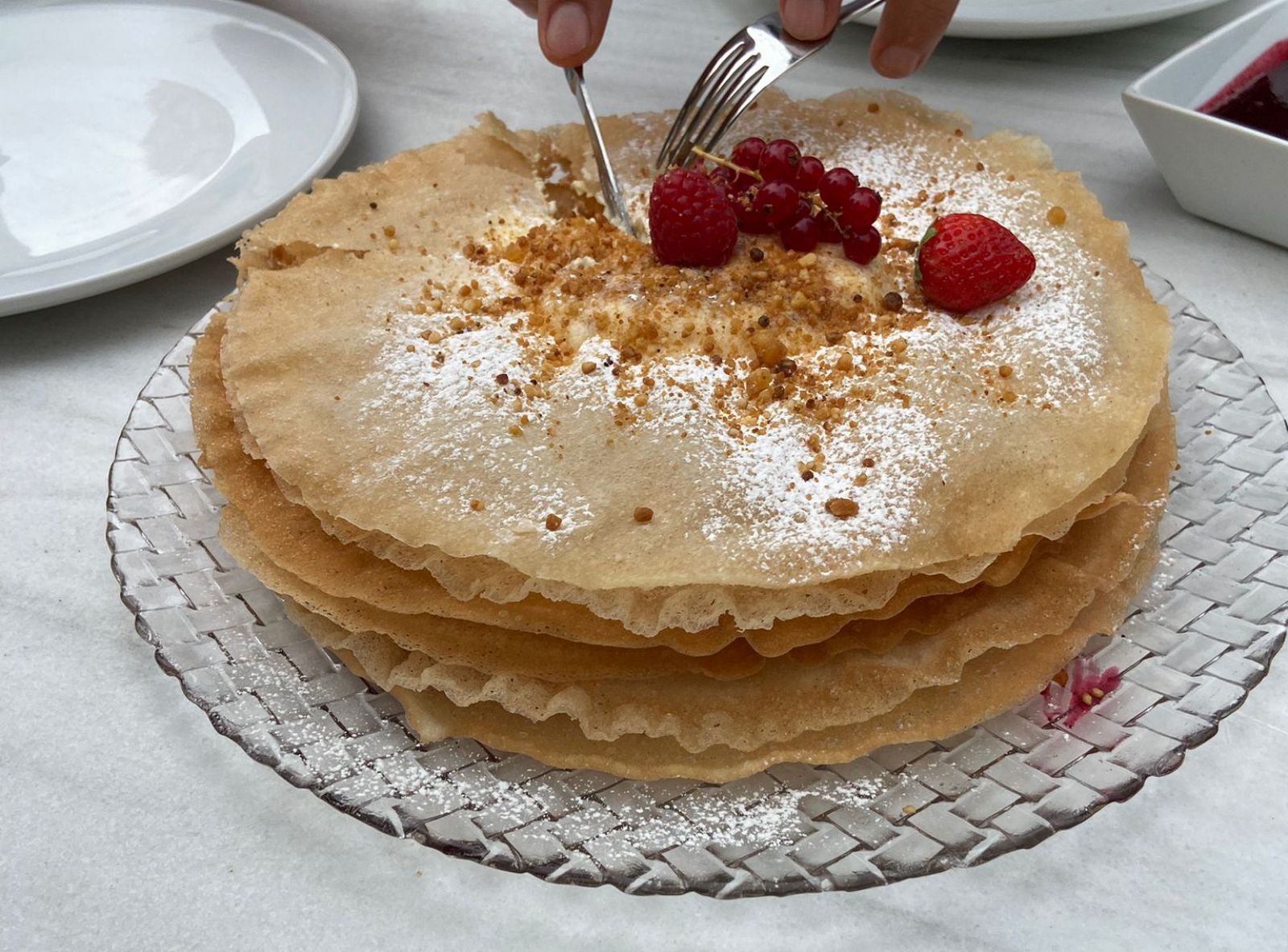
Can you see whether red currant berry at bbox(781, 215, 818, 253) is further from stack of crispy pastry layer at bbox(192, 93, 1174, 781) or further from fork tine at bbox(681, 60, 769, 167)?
fork tine at bbox(681, 60, 769, 167)

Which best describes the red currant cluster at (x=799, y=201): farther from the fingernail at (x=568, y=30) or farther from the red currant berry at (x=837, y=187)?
the fingernail at (x=568, y=30)

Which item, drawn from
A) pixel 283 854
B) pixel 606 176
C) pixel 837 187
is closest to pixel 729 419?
pixel 837 187

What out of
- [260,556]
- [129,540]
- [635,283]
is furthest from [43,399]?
[635,283]

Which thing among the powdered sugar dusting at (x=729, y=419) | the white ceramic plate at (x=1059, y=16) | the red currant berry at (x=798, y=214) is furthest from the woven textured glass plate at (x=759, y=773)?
the white ceramic plate at (x=1059, y=16)

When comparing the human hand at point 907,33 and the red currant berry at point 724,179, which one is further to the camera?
the human hand at point 907,33

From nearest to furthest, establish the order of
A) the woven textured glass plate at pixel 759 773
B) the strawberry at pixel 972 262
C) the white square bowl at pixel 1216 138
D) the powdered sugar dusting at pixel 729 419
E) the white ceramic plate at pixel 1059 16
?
the woven textured glass plate at pixel 759 773 → the powdered sugar dusting at pixel 729 419 → the strawberry at pixel 972 262 → the white square bowl at pixel 1216 138 → the white ceramic plate at pixel 1059 16

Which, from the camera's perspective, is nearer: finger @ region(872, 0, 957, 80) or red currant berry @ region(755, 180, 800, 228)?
red currant berry @ region(755, 180, 800, 228)

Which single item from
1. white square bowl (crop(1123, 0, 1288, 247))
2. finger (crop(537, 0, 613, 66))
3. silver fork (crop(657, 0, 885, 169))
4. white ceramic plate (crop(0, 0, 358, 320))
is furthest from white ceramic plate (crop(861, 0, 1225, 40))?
white ceramic plate (crop(0, 0, 358, 320))

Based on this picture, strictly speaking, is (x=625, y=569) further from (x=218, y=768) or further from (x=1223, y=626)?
(x=1223, y=626)
